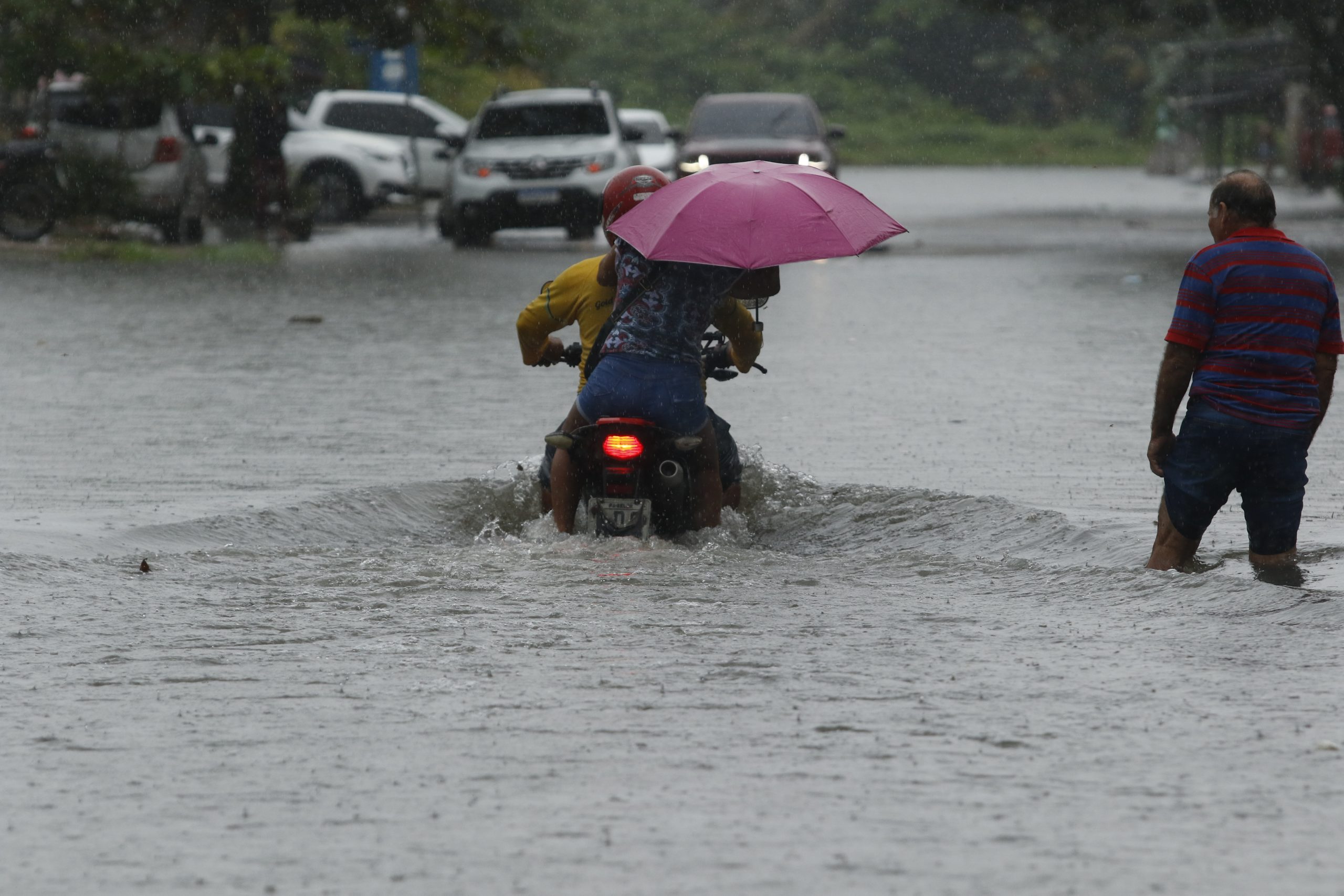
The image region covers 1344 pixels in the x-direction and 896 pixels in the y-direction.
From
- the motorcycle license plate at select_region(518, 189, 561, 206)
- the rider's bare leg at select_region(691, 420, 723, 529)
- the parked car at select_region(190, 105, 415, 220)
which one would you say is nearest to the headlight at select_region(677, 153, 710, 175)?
the motorcycle license plate at select_region(518, 189, 561, 206)

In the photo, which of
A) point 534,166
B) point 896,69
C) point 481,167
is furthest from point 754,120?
point 896,69

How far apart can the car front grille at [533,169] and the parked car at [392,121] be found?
265 inches

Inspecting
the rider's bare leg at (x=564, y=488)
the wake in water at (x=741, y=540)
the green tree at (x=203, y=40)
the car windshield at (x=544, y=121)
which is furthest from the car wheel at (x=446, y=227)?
the rider's bare leg at (x=564, y=488)

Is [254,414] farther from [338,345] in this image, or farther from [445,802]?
[445,802]

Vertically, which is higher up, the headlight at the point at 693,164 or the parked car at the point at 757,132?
the parked car at the point at 757,132

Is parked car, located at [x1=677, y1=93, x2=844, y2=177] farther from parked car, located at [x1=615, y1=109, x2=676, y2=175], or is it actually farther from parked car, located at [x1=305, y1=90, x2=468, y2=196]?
parked car, located at [x1=305, y1=90, x2=468, y2=196]

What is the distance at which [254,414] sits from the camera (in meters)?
10.8

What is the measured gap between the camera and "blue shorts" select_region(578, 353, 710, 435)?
22.7ft

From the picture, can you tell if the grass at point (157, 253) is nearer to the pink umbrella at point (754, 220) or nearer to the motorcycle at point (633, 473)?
the pink umbrella at point (754, 220)

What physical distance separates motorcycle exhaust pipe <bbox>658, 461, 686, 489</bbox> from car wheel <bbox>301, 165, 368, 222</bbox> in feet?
79.9

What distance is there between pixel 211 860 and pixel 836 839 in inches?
45.0

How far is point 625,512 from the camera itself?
6.96 m

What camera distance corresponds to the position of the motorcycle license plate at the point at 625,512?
6.94 metres

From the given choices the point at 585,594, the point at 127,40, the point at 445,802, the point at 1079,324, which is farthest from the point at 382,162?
the point at 445,802
